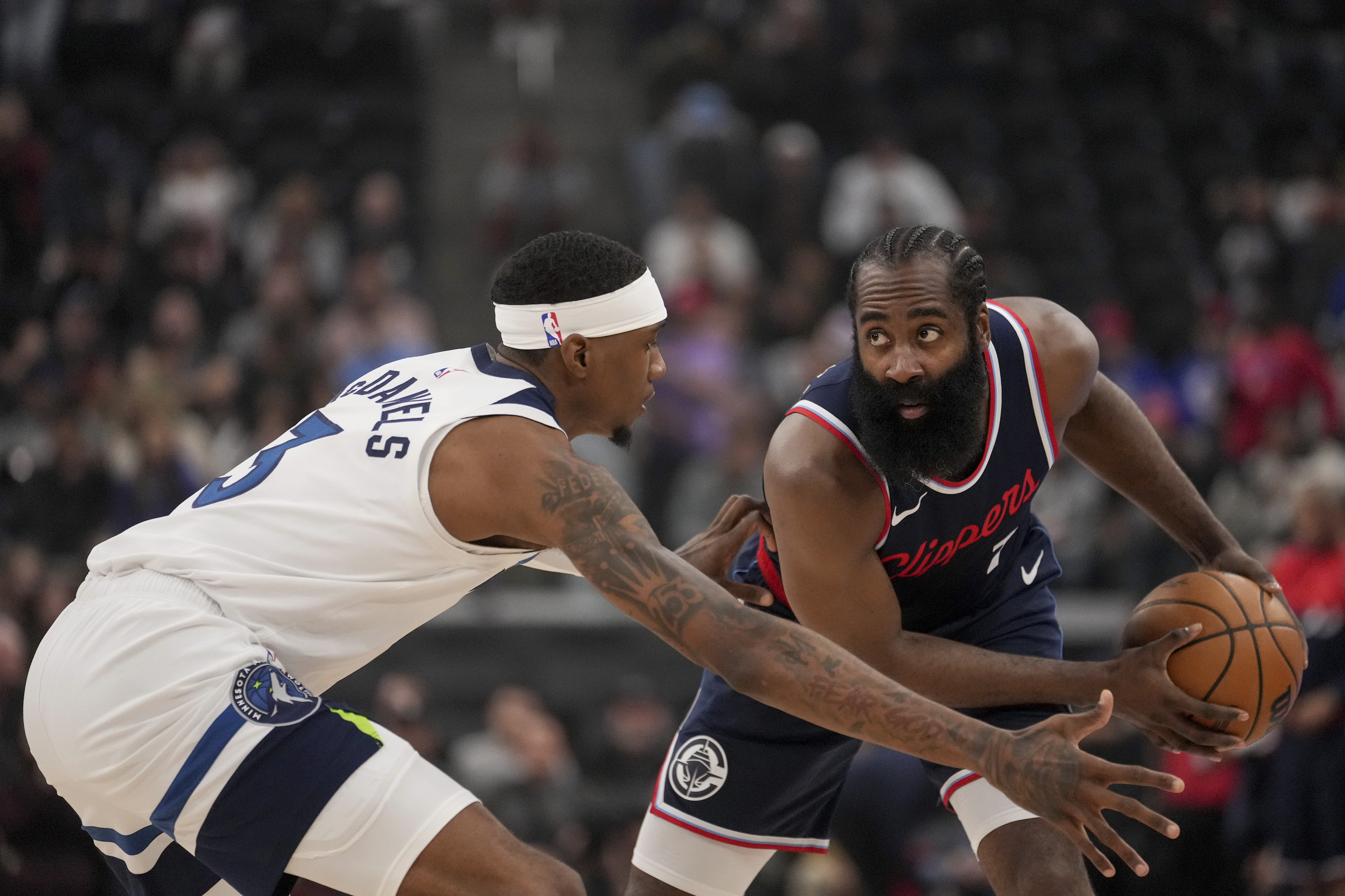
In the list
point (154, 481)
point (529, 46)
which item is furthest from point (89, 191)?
point (529, 46)

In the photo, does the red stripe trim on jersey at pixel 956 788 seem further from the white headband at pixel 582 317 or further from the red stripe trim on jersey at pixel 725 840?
the white headband at pixel 582 317

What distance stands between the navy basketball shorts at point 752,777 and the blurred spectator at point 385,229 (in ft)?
23.6

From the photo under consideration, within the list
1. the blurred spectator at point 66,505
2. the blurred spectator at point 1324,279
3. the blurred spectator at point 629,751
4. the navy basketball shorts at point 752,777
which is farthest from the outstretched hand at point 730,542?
the blurred spectator at point 1324,279

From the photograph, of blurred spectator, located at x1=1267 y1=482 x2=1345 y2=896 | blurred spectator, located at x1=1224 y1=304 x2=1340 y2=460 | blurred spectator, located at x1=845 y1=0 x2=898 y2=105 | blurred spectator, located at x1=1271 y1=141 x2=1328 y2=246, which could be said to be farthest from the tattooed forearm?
blurred spectator, located at x1=1271 y1=141 x2=1328 y2=246

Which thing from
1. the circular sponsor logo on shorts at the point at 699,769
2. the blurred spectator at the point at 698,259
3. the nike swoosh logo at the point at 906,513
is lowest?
the blurred spectator at the point at 698,259

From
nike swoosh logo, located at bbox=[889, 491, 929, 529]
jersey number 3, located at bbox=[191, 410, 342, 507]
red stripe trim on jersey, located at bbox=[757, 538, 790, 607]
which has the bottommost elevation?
red stripe trim on jersey, located at bbox=[757, 538, 790, 607]

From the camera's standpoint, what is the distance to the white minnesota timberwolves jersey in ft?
11.3

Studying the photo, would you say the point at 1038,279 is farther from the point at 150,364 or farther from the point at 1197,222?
the point at 150,364

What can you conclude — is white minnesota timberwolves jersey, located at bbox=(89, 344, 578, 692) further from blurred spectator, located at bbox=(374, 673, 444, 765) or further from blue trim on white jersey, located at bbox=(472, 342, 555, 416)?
blurred spectator, located at bbox=(374, 673, 444, 765)

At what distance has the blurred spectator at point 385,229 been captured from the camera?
11.4 meters

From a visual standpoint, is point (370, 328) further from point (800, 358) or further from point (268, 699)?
point (268, 699)

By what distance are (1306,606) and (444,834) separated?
211 inches

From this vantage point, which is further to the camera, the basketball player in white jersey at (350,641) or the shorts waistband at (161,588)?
the shorts waistband at (161,588)

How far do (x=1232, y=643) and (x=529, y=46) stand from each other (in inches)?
428
